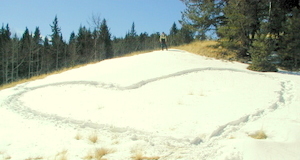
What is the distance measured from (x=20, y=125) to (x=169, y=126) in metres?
4.91

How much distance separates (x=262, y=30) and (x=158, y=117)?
12.4 meters

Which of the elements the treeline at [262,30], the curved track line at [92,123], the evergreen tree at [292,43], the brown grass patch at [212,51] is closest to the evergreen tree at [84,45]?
the brown grass patch at [212,51]

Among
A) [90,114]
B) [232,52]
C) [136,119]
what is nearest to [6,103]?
[90,114]

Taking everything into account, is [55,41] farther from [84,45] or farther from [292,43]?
[292,43]

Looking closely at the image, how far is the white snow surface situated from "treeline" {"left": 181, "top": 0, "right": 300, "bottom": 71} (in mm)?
2418

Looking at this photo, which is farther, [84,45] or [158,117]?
[84,45]

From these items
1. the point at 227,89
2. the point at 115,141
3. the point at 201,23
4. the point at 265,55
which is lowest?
the point at 115,141

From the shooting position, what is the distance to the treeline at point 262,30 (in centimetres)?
1386

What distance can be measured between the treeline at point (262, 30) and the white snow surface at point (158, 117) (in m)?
2.42

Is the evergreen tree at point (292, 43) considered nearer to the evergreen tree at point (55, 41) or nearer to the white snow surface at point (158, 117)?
the white snow surface at point (158, 117)

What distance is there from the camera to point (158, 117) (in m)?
6.62

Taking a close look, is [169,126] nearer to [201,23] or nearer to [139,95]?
[139,95]

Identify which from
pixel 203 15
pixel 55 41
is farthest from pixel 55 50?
pixel 203 15

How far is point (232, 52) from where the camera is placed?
59.0 feet
